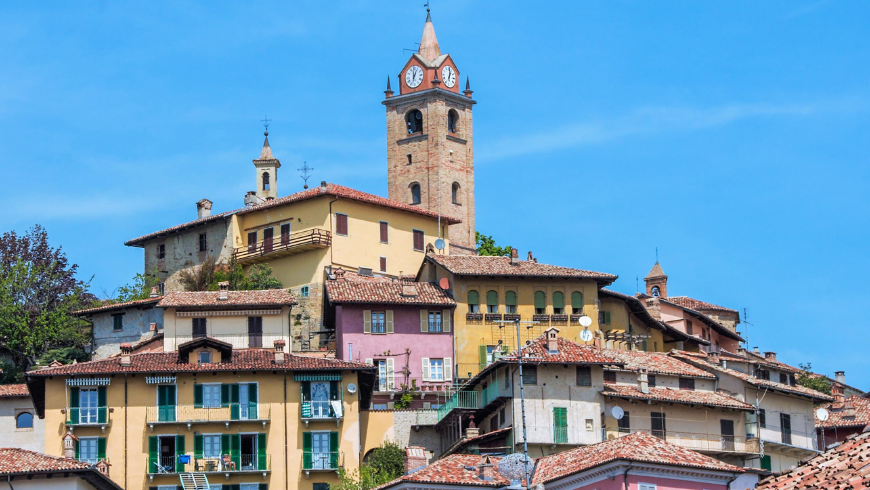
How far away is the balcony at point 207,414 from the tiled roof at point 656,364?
15.0 m

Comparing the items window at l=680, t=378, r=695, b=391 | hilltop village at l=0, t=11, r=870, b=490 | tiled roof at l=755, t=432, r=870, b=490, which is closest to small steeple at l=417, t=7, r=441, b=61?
hilltop village at l=0, t=11, r=870, b=490

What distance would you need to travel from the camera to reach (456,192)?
93750mm

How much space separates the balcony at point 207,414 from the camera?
55.5 meters

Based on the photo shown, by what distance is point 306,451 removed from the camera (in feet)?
183

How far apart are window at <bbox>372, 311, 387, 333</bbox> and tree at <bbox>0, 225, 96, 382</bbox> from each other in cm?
1675

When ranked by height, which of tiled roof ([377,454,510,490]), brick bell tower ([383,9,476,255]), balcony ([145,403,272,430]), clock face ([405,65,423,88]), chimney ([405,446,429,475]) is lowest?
tiled roof ([377,454,510,490])

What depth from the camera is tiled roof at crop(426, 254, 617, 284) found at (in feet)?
220

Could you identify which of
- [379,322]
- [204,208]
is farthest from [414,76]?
[379,322]

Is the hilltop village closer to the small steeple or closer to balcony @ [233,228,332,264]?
balcony @ [233,228,332,264]

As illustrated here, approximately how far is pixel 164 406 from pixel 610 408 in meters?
16.9

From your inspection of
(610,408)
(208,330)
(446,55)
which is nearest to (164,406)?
(208,330)

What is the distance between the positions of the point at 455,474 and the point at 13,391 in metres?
23.9

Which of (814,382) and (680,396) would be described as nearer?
(680,396)

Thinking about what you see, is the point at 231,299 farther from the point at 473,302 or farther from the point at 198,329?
the point at 473,302
